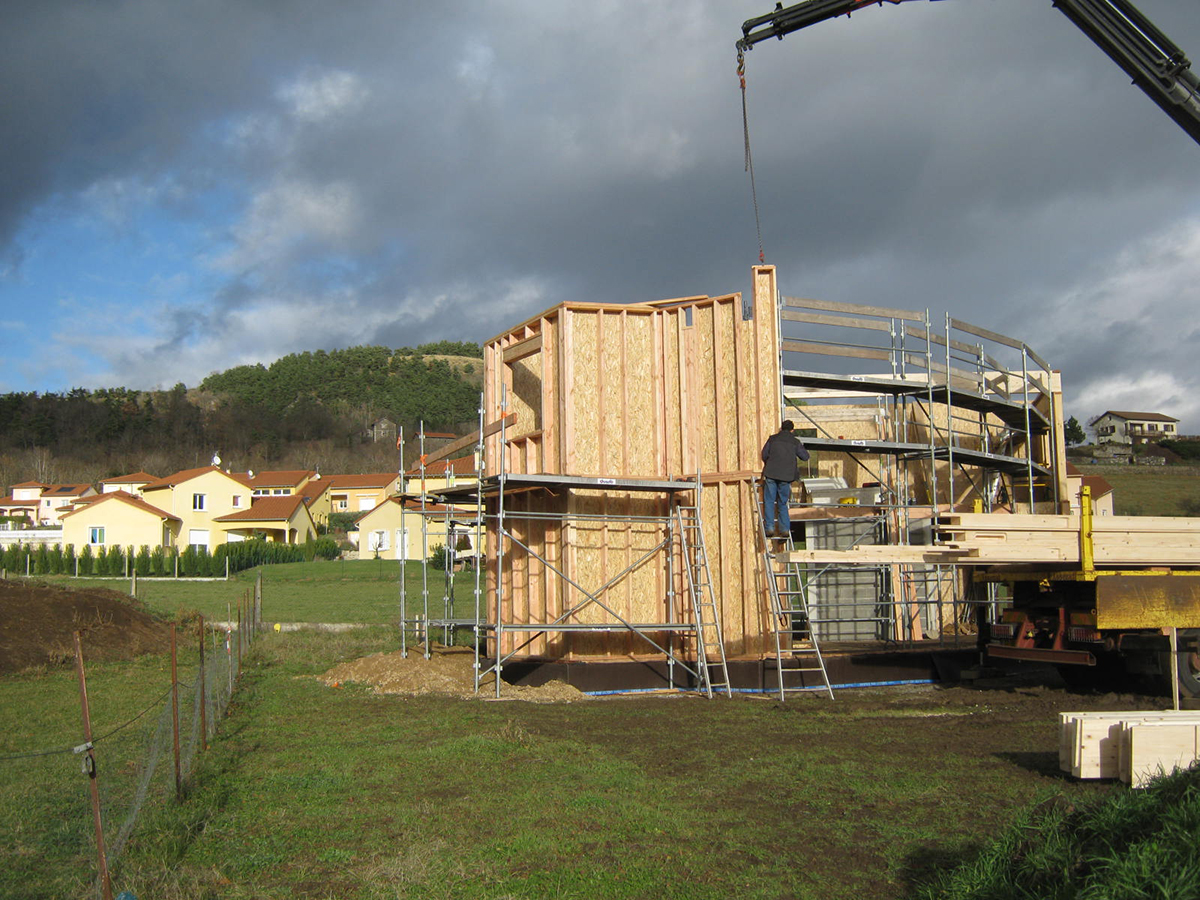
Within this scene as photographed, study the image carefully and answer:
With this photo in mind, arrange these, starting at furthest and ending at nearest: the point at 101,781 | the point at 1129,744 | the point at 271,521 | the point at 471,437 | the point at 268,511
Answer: the point at 268,511
the point at 271,521
the point at 471,437
the point at 101,781
the point at 1129,744

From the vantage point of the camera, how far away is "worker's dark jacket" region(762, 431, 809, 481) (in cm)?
1269

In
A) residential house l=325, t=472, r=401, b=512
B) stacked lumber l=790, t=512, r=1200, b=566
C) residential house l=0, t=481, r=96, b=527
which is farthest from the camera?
residential house l=0, t=481, r=96, b=527

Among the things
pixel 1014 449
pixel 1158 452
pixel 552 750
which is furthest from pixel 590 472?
pixel 1158 452

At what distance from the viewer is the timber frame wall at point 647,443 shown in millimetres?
13930

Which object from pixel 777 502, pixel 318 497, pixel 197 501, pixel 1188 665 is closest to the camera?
pixel 1188 665

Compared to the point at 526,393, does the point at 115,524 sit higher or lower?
lower

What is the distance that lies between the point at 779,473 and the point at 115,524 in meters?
49.9

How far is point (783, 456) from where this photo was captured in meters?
12.7

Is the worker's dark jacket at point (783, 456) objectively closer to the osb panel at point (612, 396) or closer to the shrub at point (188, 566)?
the osb panel at point (612, 396)

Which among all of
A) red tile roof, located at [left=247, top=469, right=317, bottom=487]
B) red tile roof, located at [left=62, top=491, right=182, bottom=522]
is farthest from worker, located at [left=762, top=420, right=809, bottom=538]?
red tile roof, located at [left=247, top=469, right=317, bottom=487]

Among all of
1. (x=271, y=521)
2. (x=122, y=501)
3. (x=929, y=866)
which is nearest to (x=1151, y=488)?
(x=271, y=521)

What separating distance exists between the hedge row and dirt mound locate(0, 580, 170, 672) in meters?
22.8

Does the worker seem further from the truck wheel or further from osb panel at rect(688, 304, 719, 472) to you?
the truck wheel

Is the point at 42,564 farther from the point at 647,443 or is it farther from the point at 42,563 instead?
the point at 647,443
